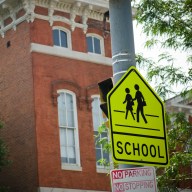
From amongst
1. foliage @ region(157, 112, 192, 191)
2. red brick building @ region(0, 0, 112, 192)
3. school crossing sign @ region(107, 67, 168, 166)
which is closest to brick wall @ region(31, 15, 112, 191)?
A: red brick building @ region(0, 0, 112, 192)

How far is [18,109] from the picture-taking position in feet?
86.1

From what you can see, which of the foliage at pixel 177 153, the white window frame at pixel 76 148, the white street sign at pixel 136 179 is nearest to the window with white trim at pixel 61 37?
the white window frame at pixel 76 148

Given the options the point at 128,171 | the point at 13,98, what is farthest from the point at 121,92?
the point at 13,98

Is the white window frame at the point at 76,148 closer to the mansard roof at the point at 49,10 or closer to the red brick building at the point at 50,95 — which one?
the red brick building at the point at 50,95

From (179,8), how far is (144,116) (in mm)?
7803

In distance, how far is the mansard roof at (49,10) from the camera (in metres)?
26.2

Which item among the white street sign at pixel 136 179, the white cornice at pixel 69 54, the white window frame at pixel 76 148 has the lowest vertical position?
the white street sign at pixel 136 179

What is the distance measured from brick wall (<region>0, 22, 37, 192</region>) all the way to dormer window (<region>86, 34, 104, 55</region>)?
349 centimetres

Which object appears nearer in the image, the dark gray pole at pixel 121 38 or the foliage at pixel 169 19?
the dark gray pole at pixel 121 38

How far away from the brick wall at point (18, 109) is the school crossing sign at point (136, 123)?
1822cm

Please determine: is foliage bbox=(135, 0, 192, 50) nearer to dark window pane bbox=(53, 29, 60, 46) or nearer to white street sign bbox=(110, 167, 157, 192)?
white street sign bbox=(110, 167, 157, 192)

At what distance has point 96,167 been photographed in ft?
87.5

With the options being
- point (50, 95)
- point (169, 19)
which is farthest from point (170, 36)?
point (50, 95)

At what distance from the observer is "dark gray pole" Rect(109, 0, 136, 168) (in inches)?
277
